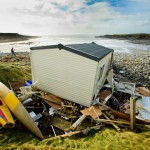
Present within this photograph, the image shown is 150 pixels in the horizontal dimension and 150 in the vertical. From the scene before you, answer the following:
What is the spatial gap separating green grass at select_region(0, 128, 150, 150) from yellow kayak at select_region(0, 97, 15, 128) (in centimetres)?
42

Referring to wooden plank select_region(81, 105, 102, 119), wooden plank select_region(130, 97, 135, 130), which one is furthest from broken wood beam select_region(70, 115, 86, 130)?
wooden plank select_region(130, 97, 135, 130)

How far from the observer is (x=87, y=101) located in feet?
37.8

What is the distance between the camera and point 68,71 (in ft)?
38.3

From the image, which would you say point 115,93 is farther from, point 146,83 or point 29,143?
point 29,143

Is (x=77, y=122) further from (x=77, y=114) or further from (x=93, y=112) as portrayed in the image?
(x=93, y=112)

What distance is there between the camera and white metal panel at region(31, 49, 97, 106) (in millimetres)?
11094

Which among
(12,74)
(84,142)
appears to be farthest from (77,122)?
(12,74)

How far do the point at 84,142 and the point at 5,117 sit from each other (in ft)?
13.4

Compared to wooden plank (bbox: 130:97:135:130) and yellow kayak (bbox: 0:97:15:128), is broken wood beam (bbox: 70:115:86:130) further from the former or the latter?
yellow kayak (bbox: 0:97:15:128)

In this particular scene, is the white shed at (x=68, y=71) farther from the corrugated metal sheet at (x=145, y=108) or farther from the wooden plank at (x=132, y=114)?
the corrugated metal sheet at (x=145, y=108)

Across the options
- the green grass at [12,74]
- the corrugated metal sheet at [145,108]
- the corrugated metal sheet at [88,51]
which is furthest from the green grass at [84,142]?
the green grass at [12,74]

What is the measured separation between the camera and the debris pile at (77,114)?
9.41 metres

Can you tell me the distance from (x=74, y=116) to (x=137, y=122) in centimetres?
345

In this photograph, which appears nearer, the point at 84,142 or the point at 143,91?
the point at 84,142
